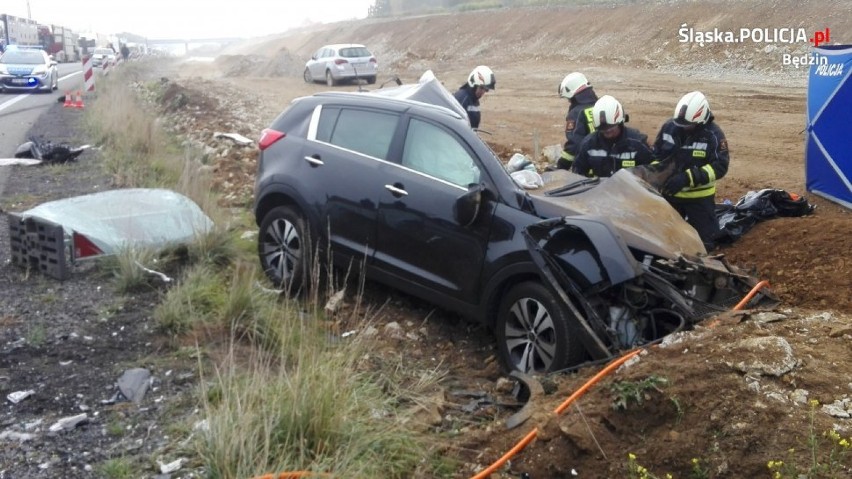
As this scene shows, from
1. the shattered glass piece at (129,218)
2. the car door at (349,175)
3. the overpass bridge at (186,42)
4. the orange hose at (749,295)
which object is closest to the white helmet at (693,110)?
the orange hose at (749,295)

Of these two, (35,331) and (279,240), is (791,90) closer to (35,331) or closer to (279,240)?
(279,240)

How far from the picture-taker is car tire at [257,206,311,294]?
7.10m

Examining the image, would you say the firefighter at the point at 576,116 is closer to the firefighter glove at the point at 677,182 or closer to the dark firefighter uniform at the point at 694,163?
the dark firefighter uniform at the point at 694,163

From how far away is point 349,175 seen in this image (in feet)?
22.6

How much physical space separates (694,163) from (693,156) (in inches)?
2.5

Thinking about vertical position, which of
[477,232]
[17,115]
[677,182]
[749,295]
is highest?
[17,115]

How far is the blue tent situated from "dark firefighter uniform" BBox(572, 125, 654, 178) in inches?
144

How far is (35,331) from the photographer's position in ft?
19.7

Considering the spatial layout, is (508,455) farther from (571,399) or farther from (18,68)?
(18,68)

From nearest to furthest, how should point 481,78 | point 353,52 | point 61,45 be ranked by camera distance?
1. point 481,78
2. point 353,52
3. point 61,45

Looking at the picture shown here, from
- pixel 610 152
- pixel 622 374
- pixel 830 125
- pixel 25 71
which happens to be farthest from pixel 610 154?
pixel 25 71

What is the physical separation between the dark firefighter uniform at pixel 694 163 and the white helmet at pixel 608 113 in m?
0.52

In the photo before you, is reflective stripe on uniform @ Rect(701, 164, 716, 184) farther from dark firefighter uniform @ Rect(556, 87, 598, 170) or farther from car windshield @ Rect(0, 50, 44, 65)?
car windshield @ Rect(0, 50, 44, 65)

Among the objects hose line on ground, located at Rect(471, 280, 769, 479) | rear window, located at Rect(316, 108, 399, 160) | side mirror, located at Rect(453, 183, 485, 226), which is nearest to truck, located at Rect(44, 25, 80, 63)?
rear window, located at Rect(316, 108, 399, 160)
